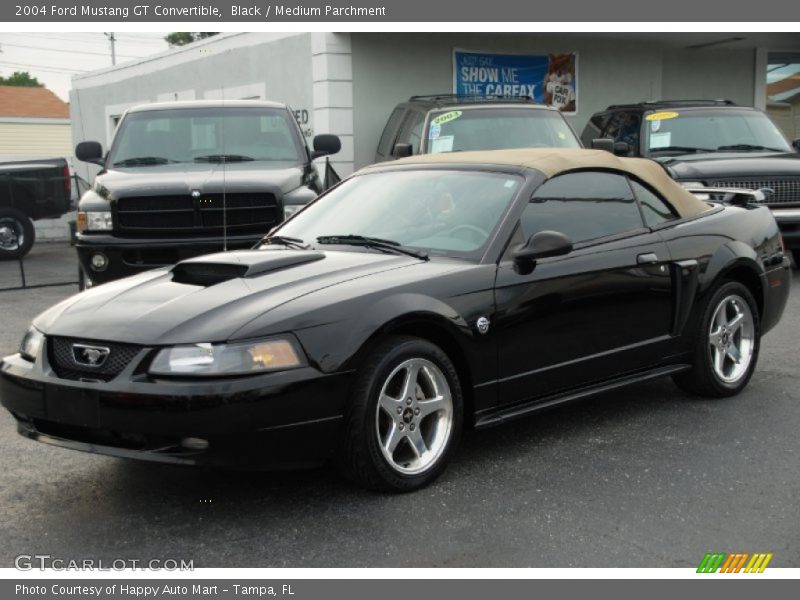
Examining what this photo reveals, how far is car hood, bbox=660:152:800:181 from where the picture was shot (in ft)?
35.7

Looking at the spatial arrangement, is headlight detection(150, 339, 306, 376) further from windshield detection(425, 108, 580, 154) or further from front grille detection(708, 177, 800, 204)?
front grille detection(708, 177, 800, 204)

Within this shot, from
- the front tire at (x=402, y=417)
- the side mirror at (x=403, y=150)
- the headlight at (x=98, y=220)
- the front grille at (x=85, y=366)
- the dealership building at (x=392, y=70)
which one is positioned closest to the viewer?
the front grille at (x=85, y=366)

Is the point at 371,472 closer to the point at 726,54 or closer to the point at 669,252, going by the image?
the point at 669,252

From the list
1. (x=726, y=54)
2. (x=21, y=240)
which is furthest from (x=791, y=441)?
(x=726, y=54)

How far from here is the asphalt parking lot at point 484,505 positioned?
383cm

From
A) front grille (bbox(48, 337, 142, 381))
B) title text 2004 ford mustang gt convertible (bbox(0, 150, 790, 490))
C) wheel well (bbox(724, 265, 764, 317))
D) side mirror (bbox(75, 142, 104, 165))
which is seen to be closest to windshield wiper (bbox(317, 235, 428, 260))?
title text 2004 ford mustang gt convertible (bbox(0, 150, 790, 490))

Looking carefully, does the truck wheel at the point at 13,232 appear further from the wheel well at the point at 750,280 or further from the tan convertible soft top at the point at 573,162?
the wheel well at the point at 750,280

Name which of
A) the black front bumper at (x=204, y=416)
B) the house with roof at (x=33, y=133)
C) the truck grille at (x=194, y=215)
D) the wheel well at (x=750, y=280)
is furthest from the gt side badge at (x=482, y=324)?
the house with roof at (x=33, y=133)

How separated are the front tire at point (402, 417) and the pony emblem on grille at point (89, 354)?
0.98 metres

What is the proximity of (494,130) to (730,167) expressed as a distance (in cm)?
248

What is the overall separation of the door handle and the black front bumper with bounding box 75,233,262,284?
13.3 feet

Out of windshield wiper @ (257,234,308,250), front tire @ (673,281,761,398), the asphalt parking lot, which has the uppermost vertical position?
windshield wiper @ (257,234,308,250)

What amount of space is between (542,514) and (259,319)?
1.35m

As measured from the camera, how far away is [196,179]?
8.89 meters
